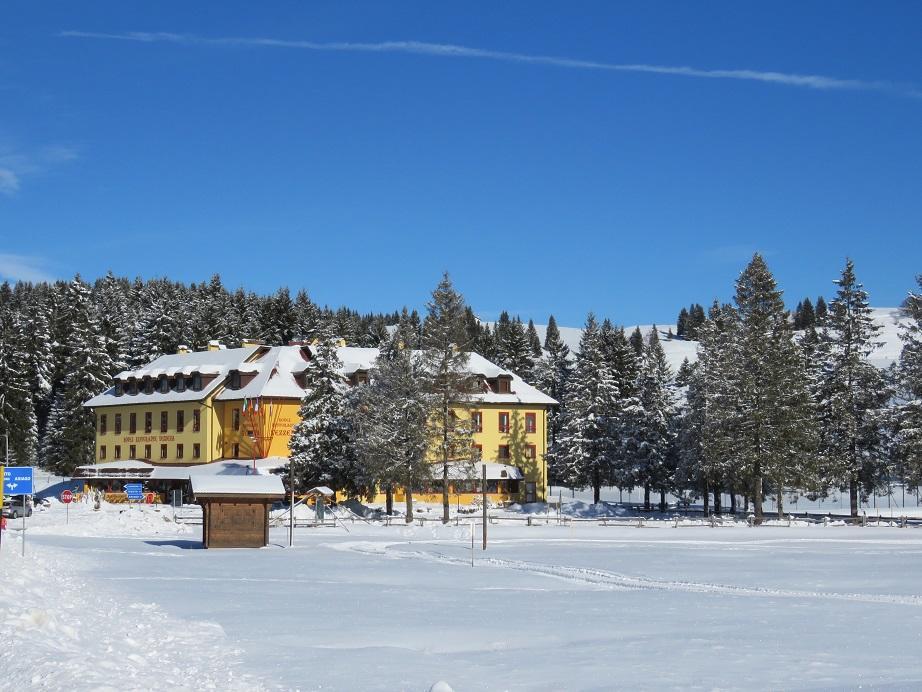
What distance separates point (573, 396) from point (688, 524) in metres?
20.4

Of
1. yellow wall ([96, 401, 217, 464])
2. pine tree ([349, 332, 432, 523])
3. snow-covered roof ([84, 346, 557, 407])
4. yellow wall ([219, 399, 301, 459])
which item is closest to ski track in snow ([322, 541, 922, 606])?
pine tree ([349, 332, 432, 523])

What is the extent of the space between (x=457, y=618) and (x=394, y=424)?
1655 inches

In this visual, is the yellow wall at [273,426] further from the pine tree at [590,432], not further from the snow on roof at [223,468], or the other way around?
the pine tree at [590,432]

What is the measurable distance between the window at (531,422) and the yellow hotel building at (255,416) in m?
0.08

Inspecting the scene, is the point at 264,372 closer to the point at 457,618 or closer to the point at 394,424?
the point at 394,424

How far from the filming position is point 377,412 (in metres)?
63.9

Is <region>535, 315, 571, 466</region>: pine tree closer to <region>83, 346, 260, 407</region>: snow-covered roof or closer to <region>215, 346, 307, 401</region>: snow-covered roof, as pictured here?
<region>215, 346, 307, 401</region>: snow-covered roof

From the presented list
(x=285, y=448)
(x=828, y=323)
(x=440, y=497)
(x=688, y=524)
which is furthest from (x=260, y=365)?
(x=828, y=323)

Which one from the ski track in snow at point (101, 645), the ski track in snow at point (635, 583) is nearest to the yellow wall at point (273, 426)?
the ski track in snow at point (635, 583)

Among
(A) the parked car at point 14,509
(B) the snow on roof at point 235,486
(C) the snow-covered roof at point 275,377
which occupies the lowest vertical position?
(A) the parked car at point 14,509

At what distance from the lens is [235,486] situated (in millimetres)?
44406

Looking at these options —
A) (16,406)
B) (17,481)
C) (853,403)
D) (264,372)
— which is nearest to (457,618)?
(17,481)

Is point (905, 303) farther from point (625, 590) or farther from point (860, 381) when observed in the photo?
point (625, 590)

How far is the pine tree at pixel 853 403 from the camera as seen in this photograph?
6512 centimetres
